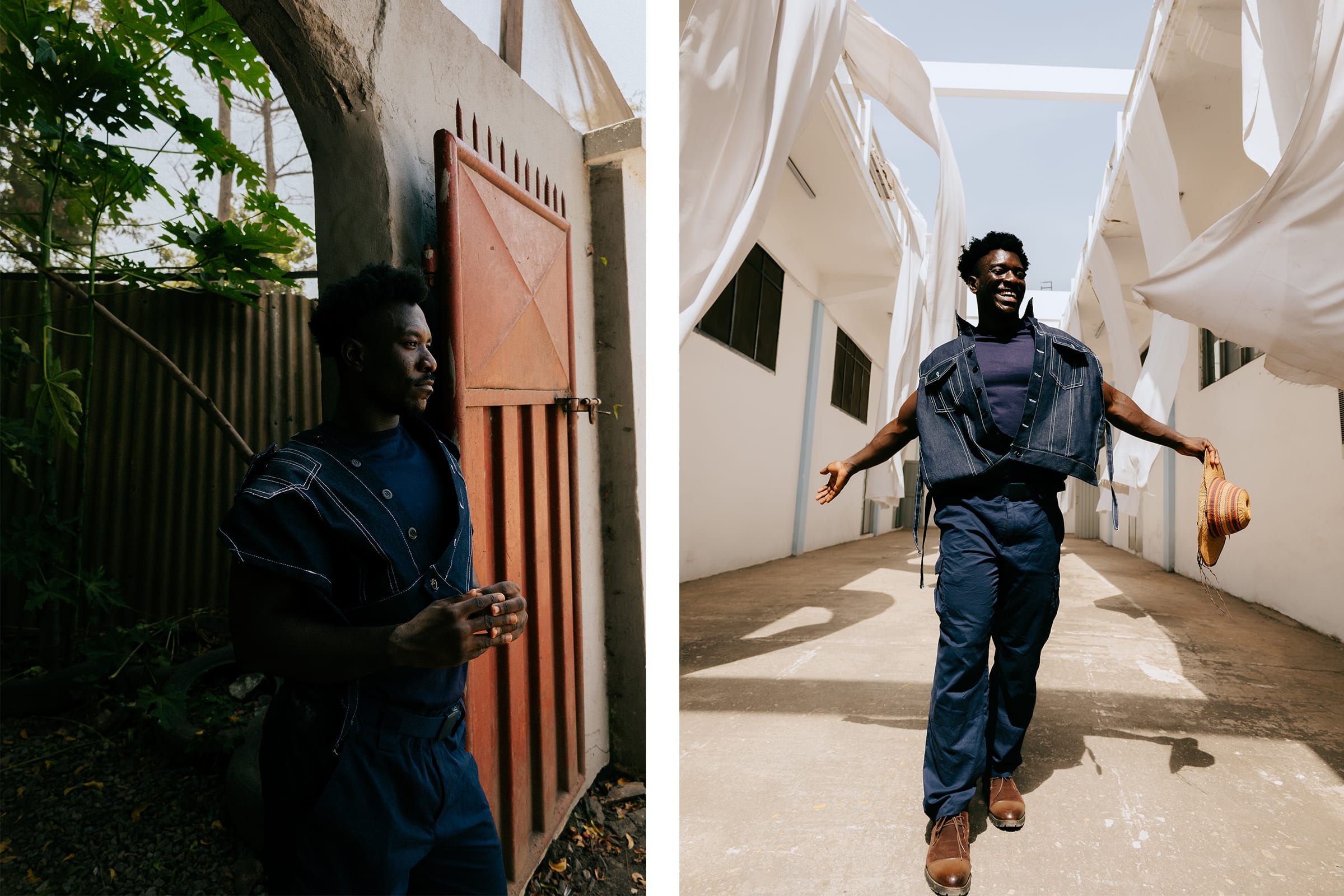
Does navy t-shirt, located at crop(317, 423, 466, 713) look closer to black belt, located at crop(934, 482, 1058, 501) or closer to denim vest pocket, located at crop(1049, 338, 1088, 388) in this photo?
black belt, located at crop(934, 482, 1058, 501)

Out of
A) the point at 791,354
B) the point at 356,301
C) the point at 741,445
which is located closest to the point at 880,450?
the point at 356,301

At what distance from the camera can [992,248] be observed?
2.27 meters

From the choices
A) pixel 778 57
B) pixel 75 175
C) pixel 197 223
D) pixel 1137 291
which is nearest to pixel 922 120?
pixel 1137 291

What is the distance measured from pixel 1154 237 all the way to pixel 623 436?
343 centimetres

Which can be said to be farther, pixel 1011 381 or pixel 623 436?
pixel 623 436

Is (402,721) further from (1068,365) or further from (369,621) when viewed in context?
(1068,365)

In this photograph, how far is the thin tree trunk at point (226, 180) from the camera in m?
2.76

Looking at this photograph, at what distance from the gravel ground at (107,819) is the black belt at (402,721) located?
1121 mm

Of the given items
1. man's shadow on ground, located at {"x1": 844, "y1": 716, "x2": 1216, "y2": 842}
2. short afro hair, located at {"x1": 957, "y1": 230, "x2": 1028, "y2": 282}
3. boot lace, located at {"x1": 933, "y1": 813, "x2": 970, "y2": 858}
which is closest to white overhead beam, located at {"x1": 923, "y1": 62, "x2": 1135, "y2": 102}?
short afro hair, located at {"x1": 957, "y1": 230, "x2": 1028, "y2": 282}

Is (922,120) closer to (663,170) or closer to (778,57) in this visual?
(778,57)

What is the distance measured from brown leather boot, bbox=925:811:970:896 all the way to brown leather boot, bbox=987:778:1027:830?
0.59ft

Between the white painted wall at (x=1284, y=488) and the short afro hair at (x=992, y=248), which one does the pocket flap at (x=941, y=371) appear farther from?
the white painted wall at (x=1284, y=488)

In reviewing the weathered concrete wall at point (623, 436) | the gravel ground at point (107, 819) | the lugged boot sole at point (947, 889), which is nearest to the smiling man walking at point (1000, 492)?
the lugged boot sole at point (947, 889)

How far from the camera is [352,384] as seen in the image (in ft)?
4.40
